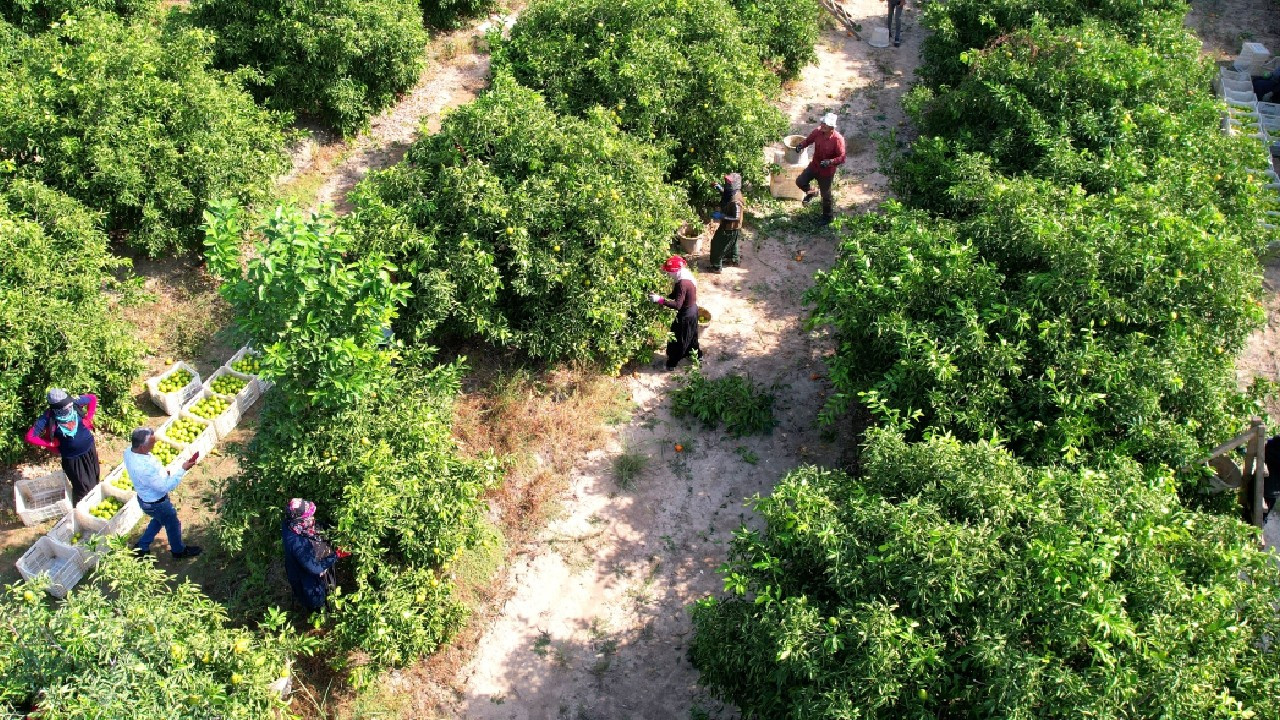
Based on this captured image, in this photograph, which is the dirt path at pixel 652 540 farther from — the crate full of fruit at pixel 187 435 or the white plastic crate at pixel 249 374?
the white plastic crate at pixel 249 374

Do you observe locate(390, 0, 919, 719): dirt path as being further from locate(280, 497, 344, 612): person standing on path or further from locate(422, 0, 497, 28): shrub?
locate(422, 0, 497, 28): shrub

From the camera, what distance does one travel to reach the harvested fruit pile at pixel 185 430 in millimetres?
8508

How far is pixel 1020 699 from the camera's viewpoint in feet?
16.9

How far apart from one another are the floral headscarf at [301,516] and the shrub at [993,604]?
2.85 metres

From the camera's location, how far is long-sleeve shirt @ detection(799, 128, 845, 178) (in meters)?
11.5

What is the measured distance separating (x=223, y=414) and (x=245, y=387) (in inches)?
15.3

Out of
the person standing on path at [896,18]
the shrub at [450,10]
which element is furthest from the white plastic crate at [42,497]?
the person standing on path at [896,18]

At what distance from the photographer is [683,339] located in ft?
32.1

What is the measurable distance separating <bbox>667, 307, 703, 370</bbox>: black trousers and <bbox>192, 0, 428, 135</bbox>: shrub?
5.65 m

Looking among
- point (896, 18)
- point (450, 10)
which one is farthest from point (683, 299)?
point (896, 18)

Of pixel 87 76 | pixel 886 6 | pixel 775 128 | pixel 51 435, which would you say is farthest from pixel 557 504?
pixel 886 6

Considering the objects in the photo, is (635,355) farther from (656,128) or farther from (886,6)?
(886,6)

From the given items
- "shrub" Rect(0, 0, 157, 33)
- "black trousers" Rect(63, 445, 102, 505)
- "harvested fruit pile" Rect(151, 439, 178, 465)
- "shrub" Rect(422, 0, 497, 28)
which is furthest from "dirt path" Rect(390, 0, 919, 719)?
"shrub" Rect(0, 0, 157, 33)

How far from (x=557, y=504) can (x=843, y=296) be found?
3.15 m
